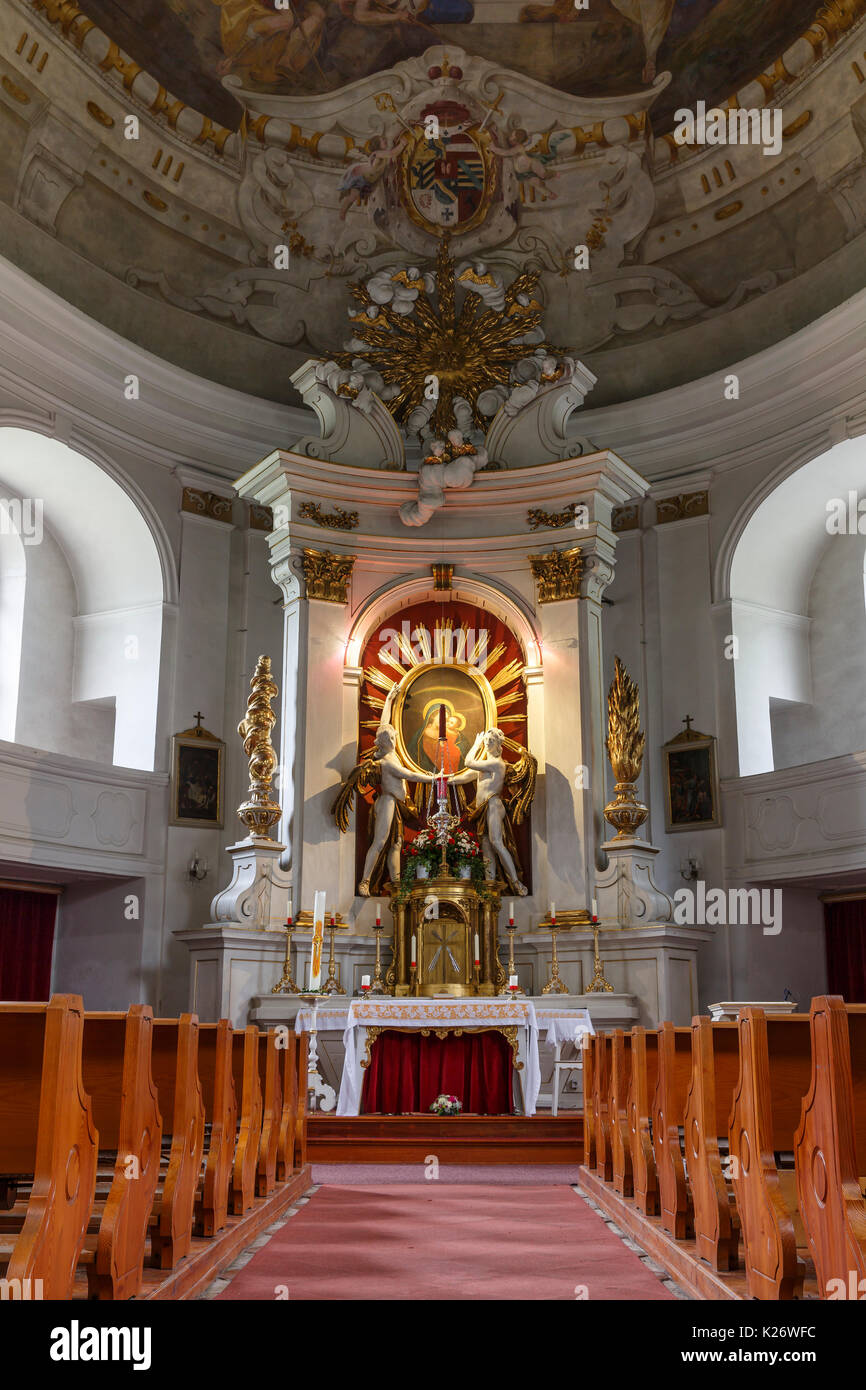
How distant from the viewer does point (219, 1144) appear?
15.9 feet

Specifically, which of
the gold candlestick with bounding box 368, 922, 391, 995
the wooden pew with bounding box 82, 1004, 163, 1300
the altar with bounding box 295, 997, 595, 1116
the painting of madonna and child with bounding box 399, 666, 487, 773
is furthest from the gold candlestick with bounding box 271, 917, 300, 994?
the wooden pew with bounding box 82, 1004, 163, 1300

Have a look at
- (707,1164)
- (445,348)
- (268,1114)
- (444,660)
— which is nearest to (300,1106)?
(268,1114)

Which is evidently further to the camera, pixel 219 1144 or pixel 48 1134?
pixel 219 1144

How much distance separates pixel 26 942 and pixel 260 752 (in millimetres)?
3087

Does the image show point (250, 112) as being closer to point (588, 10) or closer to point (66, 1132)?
point (588, 10)

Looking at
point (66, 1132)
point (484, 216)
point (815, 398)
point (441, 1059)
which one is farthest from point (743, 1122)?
point (484, 216)

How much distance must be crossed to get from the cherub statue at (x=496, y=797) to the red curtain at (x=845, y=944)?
311 cm

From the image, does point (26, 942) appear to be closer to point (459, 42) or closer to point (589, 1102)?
point (589, 1102)

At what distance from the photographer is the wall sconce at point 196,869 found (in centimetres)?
1295

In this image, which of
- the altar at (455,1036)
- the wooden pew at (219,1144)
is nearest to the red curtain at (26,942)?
the altar at (455,1036)

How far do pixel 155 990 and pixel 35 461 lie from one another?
5236mm

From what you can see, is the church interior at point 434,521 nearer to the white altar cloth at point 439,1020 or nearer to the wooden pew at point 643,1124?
the white altar cloth at point 439,1020

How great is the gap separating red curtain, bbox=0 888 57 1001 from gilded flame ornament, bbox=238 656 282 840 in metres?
2.49

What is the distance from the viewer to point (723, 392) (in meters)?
13.6
